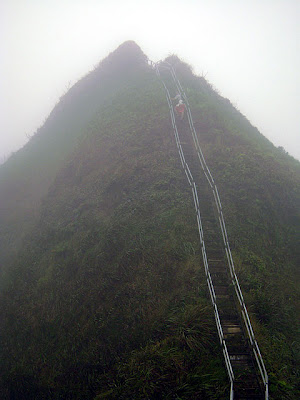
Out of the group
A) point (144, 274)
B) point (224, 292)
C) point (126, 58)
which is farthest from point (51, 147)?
point (224, 292)

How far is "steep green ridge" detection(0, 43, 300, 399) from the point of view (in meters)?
7.12

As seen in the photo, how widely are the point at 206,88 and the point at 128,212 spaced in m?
18.2

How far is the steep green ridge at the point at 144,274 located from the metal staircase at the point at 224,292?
0.32 m

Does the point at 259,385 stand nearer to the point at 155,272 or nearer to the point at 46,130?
the point at 155,272

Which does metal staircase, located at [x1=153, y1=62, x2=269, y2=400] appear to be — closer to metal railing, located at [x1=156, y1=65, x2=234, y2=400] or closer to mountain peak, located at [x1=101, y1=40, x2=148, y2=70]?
metal railing, located at [x1=156, y1=65, x2=234, y2=400]

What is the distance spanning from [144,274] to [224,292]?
313cm

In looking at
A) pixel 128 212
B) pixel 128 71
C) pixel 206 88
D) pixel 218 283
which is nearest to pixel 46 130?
pixel 128 71

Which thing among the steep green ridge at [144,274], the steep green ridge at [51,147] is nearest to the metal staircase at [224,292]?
the steep green ridge at [144,274]

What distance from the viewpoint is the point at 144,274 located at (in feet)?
31.8

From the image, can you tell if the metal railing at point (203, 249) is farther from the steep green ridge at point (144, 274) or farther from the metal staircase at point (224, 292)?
the steep green ridge at point (144, 274)

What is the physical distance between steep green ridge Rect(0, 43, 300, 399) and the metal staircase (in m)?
0.32

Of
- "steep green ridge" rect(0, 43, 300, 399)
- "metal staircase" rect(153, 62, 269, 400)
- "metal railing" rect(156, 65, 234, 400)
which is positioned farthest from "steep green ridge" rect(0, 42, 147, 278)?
"metal staircase" rect(153, 62, 269, 400)

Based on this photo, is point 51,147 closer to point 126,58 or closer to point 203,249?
point 126,58

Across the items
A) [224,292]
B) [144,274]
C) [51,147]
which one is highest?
[224,292]
